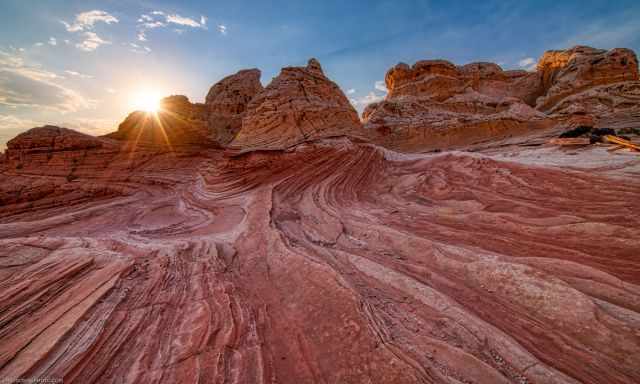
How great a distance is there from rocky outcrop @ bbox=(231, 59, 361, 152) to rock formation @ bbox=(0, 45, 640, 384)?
7.23 ft

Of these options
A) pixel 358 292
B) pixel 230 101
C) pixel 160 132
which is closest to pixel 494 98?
pixel 230 101

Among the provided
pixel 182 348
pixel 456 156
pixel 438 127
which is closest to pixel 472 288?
pixel 182 348

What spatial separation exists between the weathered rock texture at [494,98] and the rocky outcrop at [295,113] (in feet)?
22.6

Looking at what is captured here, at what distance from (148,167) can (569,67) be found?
3834 cm

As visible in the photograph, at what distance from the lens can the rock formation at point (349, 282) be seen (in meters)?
1.70

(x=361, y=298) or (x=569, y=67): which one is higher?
(x=569, y=67)

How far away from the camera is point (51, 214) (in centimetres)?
766

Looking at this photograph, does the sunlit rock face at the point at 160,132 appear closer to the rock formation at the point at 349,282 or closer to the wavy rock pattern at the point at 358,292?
the rock formation at the point at 349,282

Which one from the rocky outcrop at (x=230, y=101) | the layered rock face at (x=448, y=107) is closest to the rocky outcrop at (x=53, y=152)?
the rocky outcrop at (x=230, y=101)

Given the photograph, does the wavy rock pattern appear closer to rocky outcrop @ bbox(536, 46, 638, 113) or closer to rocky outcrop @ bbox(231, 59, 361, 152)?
rocky outcrop @ bbox(231, 59, 361, 152)

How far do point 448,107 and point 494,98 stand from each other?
5.89m

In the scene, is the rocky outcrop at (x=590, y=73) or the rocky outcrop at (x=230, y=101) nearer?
the rocky outcrop at (x=230, y=101)

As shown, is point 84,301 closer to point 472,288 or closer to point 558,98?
point 472,288

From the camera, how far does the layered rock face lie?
17391 mm
